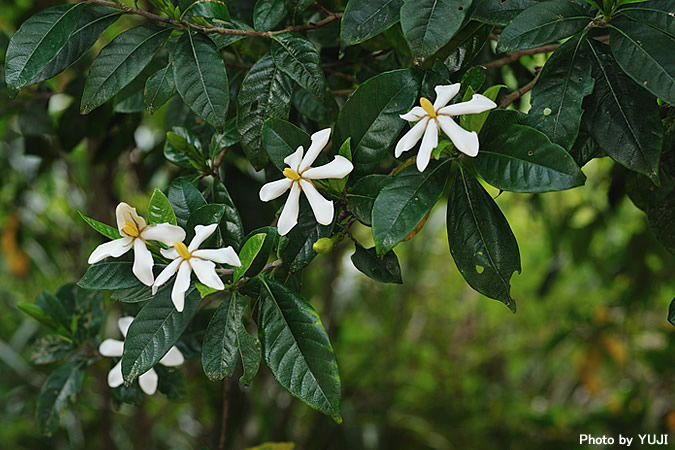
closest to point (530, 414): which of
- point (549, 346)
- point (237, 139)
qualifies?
point (549, 346)

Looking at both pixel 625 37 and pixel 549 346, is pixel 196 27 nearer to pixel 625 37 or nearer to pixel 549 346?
pixel 625 37

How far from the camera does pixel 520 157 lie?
422 mm

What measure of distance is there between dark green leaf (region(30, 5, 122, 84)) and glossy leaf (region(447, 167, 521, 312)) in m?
0.34

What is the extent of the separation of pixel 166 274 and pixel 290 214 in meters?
0.11

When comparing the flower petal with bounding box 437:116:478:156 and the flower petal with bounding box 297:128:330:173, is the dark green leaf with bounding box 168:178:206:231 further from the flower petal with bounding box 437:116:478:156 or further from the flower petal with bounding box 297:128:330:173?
the flower petal with bounding box 437:116:478:156

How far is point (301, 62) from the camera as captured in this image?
1.64 feet

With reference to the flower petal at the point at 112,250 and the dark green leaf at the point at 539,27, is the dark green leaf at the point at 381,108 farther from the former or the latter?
the flower petal at the point at 112,250

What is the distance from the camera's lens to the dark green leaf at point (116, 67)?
0.50 m

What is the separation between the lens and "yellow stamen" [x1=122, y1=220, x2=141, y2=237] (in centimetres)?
45

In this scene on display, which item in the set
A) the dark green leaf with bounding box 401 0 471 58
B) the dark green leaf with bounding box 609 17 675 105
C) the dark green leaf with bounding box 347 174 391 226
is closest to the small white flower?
the dark green leaf with bounding box 347 174 391 226

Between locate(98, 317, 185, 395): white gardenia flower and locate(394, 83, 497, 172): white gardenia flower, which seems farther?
locate(98, 317, 185, 395): white gardenia flower

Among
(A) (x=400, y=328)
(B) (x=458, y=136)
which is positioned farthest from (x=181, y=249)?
(A) (x=400, y=328)

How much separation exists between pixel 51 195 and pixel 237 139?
4.71ft

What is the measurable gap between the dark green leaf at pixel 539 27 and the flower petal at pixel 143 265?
311 mm
